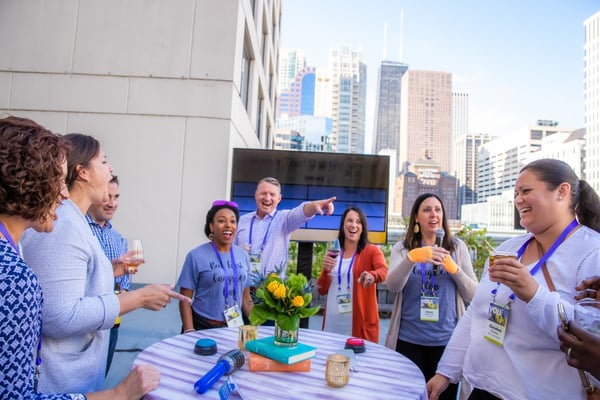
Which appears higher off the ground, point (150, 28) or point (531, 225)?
point (150, 28)

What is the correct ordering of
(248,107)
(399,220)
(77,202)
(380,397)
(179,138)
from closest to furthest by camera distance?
(380,397) < (77,202) < (179,138) < (399,220) < (248,107)

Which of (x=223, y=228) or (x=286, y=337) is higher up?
(x=223, y=228)

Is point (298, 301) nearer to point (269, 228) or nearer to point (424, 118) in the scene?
point (269, 228)

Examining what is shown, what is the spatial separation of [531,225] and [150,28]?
6.01m

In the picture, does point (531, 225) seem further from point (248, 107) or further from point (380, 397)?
point (248, 107)

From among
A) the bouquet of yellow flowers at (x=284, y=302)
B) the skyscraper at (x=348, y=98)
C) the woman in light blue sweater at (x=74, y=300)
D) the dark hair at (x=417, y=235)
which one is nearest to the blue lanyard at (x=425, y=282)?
the dark hair at (x=417, y=235)

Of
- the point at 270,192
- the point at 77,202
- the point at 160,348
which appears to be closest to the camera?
the point at 77,202

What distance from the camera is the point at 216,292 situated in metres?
2.15

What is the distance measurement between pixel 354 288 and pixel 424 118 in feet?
369

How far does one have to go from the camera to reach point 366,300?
8.41 ft

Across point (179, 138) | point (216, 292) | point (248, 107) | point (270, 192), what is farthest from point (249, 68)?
point (216, 292)

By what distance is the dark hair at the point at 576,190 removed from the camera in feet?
4.42

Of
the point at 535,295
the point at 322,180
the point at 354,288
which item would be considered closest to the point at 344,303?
the point at 354,288

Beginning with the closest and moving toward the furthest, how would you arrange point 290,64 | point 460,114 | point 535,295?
point 535,295
point 290,64
point 460,114
